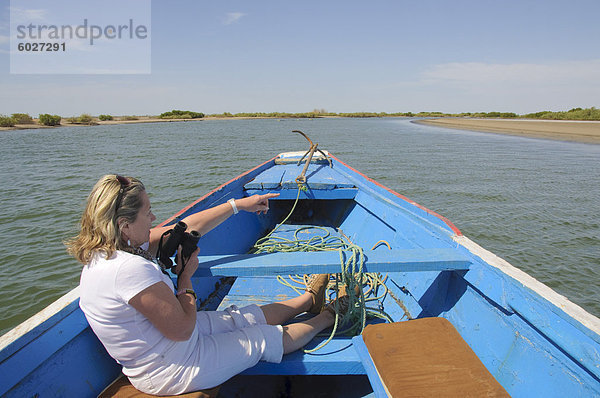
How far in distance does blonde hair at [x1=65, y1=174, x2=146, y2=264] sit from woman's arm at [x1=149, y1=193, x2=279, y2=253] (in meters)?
0.51

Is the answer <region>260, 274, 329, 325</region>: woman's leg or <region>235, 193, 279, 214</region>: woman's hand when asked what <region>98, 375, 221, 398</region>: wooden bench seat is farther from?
<region>235, 193, 279, 214</region>: woman's hand

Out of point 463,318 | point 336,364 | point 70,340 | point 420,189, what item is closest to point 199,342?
point 70,340

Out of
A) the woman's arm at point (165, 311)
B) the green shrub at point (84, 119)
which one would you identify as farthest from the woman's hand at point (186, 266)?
the green shrub at point (84, 119)

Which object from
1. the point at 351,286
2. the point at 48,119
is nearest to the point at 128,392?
the point at 351,286

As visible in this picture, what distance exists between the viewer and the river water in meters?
4.77

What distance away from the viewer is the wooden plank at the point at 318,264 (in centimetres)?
190


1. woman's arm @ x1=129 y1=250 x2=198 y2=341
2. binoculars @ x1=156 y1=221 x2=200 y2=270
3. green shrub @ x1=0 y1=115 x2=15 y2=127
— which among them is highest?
green shrub @ x1=0 y1=115 x2=15 y2=127

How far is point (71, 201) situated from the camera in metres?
8.23

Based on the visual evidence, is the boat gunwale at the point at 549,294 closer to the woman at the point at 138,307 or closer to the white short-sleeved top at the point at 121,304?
the woman at the point at 138,307

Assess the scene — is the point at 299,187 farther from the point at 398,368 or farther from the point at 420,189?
the point at 420,189

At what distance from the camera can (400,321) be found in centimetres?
214

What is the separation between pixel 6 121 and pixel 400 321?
167ft

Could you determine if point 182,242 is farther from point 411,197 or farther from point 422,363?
point 411,197

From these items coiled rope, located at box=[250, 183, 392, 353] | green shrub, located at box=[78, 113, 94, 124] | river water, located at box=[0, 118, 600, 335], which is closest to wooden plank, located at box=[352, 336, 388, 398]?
coiled rope, located at box=[250, 183, 392, 353]
